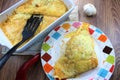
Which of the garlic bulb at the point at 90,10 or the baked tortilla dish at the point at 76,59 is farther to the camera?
the garlic bulb at the point at 90,10

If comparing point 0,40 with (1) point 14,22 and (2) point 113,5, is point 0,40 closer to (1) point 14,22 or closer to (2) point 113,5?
(1) point 14,22

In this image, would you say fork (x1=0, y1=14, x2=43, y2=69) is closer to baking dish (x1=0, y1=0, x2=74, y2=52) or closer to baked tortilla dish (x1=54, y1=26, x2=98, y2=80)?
baking dish (x1=0, y1=0, x2=74, y2=52)

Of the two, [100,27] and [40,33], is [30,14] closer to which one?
[40,33]

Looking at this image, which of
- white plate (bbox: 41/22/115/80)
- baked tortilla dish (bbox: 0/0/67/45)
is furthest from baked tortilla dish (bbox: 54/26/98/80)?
baked tortilla dish (bbox: 0/0/67/45)

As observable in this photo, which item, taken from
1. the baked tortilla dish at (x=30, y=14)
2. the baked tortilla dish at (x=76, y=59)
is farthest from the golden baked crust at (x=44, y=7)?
the baked tortilla dish at (x=76, y=59)

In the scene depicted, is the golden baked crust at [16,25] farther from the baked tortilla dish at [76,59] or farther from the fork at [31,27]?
the baked tortilla dish at [76,59]
